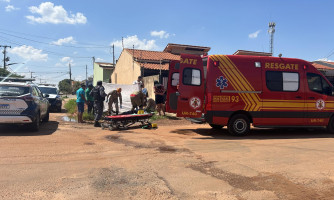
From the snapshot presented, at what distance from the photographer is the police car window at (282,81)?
8.08 m

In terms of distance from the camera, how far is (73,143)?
6.67m

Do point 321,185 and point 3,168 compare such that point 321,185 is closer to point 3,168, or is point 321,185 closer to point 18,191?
point 18,191

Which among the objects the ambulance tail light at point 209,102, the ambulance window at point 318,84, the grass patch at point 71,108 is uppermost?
→ the ambulance window at point 318,84

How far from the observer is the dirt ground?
12.0 ft

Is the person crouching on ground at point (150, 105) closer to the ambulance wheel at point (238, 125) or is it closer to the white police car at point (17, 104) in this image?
the ambulance wheel at point (238, 125)

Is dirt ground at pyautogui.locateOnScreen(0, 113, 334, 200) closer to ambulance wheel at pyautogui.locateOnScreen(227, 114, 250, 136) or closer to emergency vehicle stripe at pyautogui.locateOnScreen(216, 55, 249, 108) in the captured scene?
ambulance wheel at pyautogui.locateOnScreen(227, 114, 250, 136)

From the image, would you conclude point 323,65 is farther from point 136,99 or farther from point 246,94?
point 136,99

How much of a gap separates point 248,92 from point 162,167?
4415 millimetres

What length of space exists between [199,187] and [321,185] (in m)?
1.97

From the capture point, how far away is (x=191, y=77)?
7816mm

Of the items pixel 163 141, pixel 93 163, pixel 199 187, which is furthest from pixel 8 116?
pixel 199 187

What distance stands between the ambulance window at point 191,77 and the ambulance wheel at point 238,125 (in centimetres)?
166

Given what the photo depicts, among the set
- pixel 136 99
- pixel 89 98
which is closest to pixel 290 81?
pixel 136 99

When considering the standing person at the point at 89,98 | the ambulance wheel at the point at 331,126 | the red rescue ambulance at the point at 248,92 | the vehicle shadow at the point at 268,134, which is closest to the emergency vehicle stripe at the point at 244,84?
the red rescue ambulance at the point at 248,92
